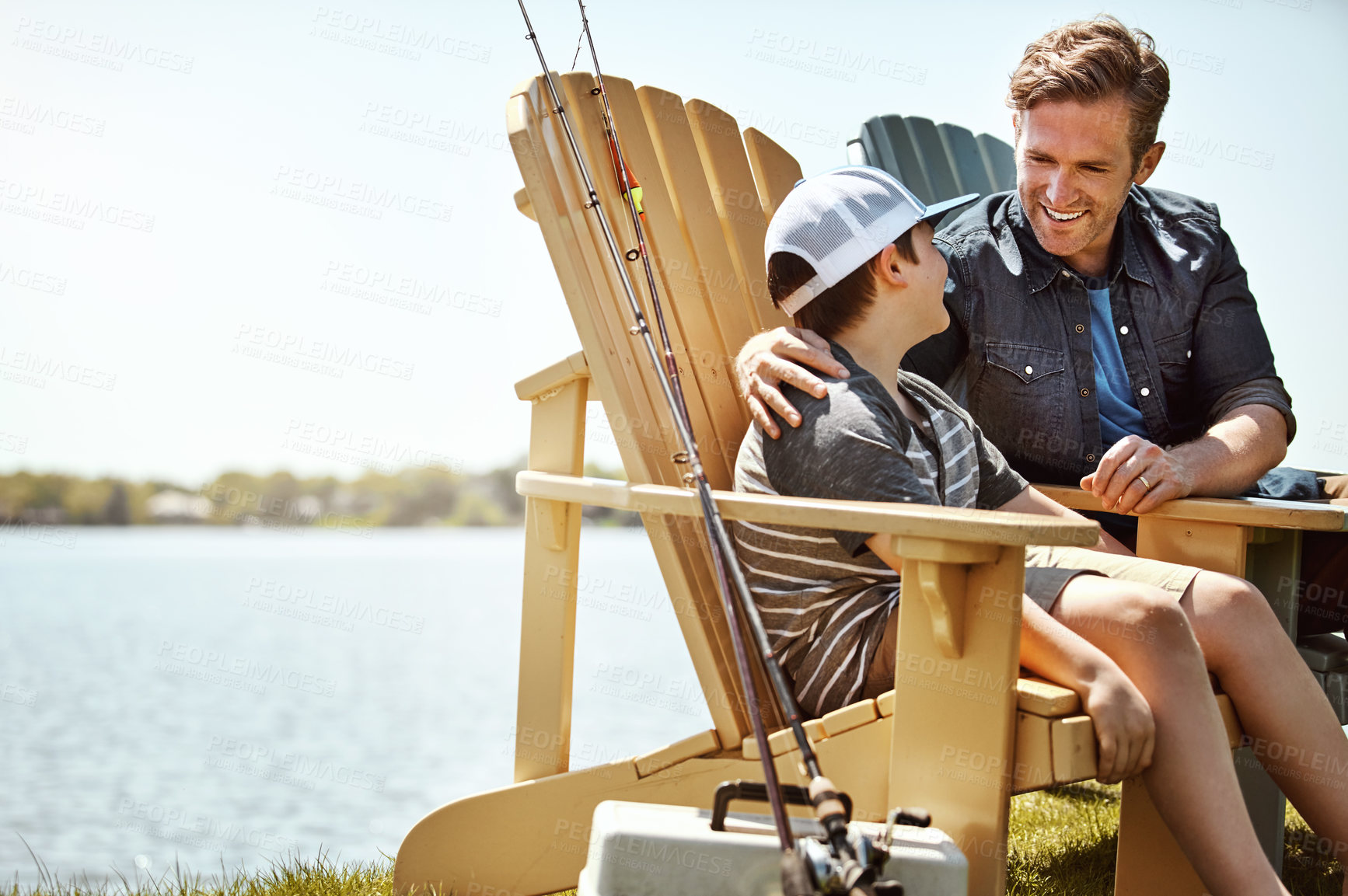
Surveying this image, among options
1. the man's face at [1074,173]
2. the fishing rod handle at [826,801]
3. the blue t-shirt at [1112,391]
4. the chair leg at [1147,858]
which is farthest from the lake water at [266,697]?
the man's face at [1074,173]

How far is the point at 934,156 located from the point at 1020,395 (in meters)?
1.21

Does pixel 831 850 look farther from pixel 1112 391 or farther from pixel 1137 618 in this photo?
pixel 1112 391

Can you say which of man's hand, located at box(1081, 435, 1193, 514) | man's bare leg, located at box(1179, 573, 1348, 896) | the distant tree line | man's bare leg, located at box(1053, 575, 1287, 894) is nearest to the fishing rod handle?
man's bare leg, located at box(1053, 575, 1287, 894)

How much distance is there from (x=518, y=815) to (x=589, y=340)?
32.5 inches

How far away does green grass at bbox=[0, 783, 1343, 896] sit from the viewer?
200cm

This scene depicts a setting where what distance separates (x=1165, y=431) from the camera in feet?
7.91

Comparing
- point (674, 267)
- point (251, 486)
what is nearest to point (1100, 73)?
point (674, 267)

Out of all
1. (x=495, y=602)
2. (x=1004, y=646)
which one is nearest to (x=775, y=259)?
(x=1004, y=646)

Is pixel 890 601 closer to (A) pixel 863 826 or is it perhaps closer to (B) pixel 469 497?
(A) pixel 863 826

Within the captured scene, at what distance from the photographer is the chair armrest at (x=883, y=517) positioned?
1288 millimetres

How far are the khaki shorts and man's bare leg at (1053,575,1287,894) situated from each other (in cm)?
11

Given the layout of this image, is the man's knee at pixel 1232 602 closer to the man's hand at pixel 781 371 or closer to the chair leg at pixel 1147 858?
the chair leg at pixel 1147 858

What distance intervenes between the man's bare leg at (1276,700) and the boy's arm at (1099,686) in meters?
0.26

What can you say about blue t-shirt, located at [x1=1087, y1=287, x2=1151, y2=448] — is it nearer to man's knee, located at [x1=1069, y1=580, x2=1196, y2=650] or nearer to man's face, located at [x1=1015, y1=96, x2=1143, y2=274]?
man's face, located at [x1=1015, y1=96, x2=1143, y2=274]
